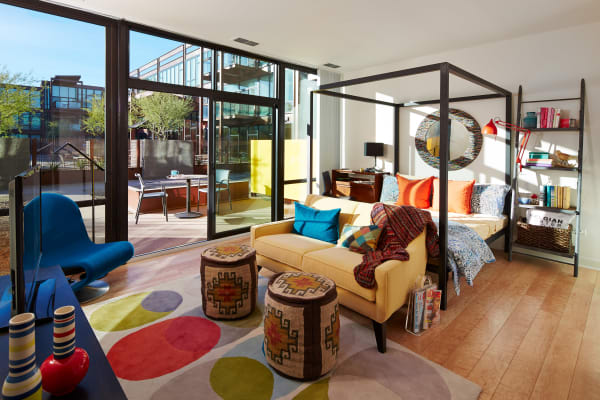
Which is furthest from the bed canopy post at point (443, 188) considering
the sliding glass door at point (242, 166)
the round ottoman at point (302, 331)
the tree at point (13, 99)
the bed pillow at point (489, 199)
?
the tree at point (13, 99)

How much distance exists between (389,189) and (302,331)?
11.5 feet

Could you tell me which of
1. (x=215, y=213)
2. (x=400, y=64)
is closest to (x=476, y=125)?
(x=400, y=64)

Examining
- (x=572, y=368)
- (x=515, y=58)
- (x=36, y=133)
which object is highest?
(x=515, y=58)

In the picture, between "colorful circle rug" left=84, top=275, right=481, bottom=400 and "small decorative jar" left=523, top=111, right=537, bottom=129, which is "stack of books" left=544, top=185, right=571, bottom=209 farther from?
"colorful circle rug" left=84, top=275, right=481, bottom=400

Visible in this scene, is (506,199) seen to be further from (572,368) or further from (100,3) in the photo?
(100,3)

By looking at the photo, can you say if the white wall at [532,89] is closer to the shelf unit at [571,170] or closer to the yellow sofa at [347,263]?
the shelf unit at [571,170]

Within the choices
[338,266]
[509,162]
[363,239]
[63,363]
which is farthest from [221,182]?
[63,363]

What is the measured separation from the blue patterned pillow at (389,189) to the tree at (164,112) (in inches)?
129

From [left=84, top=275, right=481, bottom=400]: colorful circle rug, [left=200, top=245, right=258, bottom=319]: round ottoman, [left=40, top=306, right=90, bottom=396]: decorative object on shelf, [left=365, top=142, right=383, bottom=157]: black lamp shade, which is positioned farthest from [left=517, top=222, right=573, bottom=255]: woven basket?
[left=40, top=306, right=90, bottom=396]: decorative object on shelf

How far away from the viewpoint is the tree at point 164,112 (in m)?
5.81

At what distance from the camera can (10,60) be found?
10.8 ft

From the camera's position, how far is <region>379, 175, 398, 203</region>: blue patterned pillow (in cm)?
504

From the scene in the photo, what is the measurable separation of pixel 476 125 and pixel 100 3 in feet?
15.1

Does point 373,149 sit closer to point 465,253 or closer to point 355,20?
point 355,20
